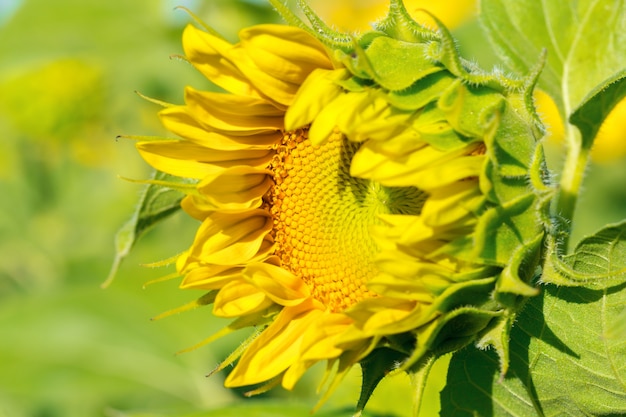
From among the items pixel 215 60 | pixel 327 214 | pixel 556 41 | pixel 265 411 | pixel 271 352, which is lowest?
pixel 265 411

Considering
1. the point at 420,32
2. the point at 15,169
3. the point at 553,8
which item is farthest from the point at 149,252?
the point at 420,32

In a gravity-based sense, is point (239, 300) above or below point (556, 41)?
below

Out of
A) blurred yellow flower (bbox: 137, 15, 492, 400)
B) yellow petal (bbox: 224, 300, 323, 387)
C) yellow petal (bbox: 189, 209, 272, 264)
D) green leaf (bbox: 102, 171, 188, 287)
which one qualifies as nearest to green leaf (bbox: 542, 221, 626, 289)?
blurred yellow flower (bbox: 137, 15, 492, 400)

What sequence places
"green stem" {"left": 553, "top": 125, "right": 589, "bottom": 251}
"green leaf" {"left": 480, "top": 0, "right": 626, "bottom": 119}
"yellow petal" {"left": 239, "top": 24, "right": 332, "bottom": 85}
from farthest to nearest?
"green leaf" {"left": 480, "top": 0, "right": 626, "bottom": 119} < "green stem" {"left": 553, "top": 125, "right": 589, "bottom": 251} < "yellow petal" {"left": 239, "top": 24, "right": 332, "bottom": 85}

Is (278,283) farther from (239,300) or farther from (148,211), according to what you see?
(148,211)

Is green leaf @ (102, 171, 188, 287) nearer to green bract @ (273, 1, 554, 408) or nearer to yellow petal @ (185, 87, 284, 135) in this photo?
yellow petal @ (185, 87, 284, 135)

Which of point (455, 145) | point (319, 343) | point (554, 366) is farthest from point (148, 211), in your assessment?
point (554, 366)
